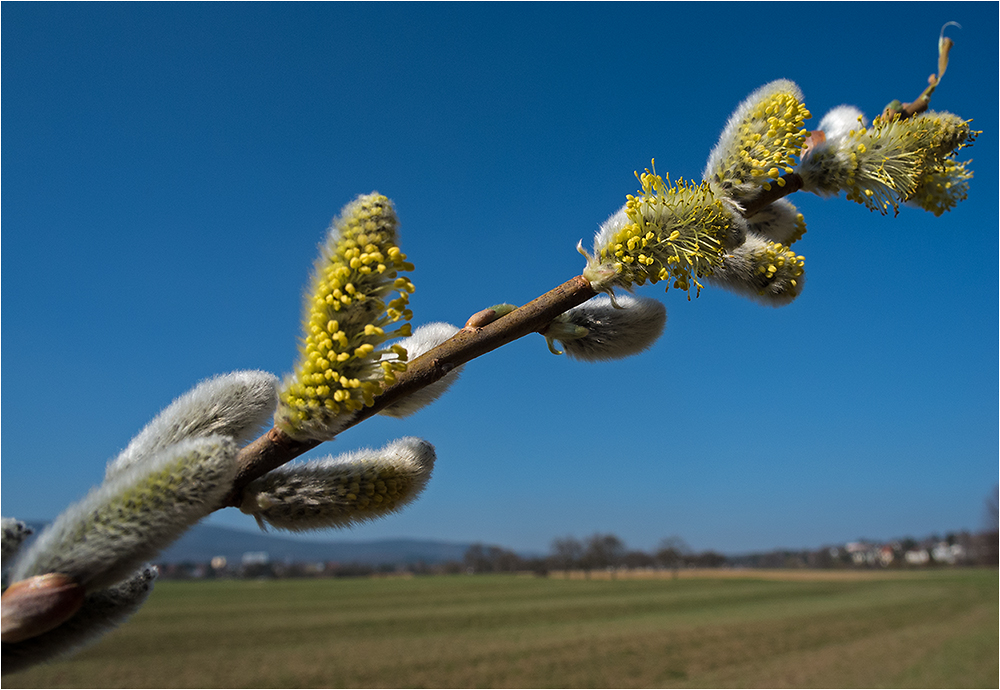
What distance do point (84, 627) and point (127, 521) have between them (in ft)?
0.54

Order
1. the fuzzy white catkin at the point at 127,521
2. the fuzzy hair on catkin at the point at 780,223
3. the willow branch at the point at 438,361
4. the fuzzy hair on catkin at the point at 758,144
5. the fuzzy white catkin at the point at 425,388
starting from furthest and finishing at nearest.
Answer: the fuzzy hair on catkin at the point at 780,223
the fuzzy hair on catkin at the point at 758,144
the fuzzy white catkin at the point at 425,388
the willow branch at the point at 438,361
the fuzzy white catkin at the point at 127,521

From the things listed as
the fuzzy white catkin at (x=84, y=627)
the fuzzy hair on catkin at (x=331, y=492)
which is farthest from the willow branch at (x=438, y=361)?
the fuzzy white catkin at (x=84, y=627)

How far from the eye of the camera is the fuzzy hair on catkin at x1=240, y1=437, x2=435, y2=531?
703 millimetres

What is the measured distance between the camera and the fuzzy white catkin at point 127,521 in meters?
0.57

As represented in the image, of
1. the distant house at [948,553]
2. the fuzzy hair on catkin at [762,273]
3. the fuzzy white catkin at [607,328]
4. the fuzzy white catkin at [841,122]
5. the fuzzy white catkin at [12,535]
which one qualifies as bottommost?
the distant house at [948,553]

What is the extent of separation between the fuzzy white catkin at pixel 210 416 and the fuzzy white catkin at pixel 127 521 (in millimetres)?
175

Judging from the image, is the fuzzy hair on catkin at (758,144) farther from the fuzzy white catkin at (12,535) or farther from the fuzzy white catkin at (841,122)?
the fuzzy white catkin at (12,535)

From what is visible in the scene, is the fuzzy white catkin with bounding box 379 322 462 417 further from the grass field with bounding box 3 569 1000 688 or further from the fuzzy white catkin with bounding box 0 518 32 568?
the grass field with bounding box 3 569 1000 688

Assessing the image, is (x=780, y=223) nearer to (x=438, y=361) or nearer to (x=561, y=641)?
(x=438, y=361)

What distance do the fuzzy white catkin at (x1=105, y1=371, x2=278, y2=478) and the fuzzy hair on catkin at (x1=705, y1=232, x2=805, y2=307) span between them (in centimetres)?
62

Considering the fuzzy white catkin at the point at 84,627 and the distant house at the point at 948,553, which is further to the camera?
the distant house at the point at 948,553

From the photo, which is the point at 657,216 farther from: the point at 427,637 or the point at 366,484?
the point at 427,637

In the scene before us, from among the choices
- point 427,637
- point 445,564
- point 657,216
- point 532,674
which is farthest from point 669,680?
point 445,564

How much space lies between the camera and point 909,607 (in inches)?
1716
